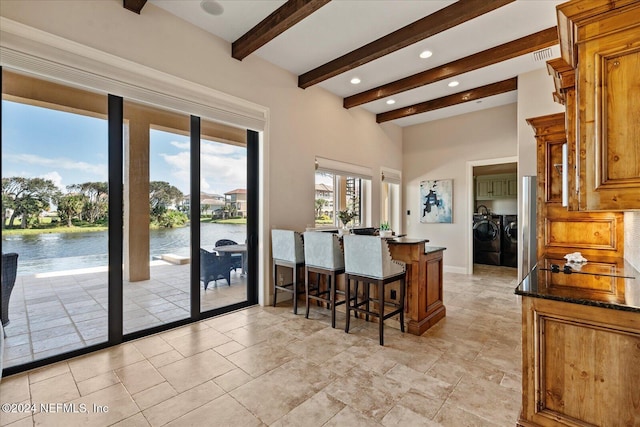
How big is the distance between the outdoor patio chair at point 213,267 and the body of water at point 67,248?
34cm

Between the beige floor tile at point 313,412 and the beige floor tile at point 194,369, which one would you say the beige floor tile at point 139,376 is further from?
the beige floor tile at point 313,412

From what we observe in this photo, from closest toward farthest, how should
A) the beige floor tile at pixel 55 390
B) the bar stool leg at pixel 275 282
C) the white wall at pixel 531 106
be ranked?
the beige floor tile at pixel 55 390, the bar stool leg at pixel 275 282, the white wall at pixel 531 106

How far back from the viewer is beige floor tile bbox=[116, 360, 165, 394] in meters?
2.17

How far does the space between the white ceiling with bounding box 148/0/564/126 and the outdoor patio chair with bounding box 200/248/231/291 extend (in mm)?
2614

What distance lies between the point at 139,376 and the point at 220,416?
0.89 meters

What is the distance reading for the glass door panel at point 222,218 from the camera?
3.57 metres

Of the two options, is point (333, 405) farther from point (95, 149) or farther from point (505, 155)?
point (505, 155)

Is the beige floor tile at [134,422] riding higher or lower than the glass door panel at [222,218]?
lower

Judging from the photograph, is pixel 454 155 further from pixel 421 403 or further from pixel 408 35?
pixel 421 403

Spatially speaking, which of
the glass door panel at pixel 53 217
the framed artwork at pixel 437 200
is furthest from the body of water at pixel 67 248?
the framed artwork at pixel 437 200

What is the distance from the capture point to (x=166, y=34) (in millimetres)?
3068

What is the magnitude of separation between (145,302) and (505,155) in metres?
6.22

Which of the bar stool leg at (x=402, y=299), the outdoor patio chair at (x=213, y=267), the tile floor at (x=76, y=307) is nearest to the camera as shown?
the tile floor at (x=76, y=307)

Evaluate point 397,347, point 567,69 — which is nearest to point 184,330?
point 397,347
